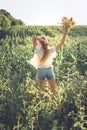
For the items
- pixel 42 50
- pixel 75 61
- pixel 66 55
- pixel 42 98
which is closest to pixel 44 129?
pixel 42 98

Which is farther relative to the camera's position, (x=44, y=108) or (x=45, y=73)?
(x=45, y=73)

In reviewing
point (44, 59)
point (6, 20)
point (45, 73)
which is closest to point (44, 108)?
Result: point (45, 73)

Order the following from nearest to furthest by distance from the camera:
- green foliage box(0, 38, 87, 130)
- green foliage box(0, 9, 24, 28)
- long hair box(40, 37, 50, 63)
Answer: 1. green foliage box(0, 38, 87, 130)
2. long hair box(40, 37, 50, 63)
3. green foliage box(0, 9, 24, 28)

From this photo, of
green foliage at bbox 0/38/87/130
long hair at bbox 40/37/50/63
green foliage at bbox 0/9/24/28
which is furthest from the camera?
green foliage at bbox 0/9/24/28

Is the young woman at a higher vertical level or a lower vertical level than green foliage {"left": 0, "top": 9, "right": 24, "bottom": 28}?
lower

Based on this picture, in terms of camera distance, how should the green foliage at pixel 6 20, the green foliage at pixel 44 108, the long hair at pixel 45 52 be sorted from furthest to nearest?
the green foliage at pixel 6 20 → the long hair at pixel 45 52 → the green foliage at pixel 44 108

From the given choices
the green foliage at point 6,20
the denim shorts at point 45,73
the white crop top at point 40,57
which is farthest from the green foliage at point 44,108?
the green foliage at point 6,20

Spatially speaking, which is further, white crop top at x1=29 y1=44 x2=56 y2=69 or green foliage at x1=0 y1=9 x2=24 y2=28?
green foliage at x1=0 y1=9 x2=24 y2=28

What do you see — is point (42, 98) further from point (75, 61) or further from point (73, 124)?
point (75, 61)

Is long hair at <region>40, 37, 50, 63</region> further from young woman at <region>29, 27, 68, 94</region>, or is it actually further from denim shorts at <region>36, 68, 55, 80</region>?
denim shorts at <region>36, 68, 55, 80</region>

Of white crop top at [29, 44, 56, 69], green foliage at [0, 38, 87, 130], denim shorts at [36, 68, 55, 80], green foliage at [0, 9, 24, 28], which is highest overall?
green foliage at [0, 9, 24, 28]

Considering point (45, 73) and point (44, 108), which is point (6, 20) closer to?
point (45, 73)

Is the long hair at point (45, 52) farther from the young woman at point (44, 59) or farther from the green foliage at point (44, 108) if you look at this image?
the green foliage at point (44, 108)

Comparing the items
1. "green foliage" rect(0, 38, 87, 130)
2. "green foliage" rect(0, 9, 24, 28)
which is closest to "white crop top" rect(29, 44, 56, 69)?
"green foliage" rect(0, 38, 87, 130)
